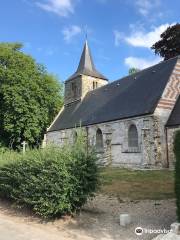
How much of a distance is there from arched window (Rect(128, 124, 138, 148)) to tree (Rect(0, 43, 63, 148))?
40.7ft

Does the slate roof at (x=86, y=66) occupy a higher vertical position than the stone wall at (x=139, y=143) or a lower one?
higher

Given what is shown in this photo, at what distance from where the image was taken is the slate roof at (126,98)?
2214cm

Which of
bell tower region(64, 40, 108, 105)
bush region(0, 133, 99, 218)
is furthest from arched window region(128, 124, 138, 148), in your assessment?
bush region(0, 133, 99, 218)

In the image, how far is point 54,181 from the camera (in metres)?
8.27

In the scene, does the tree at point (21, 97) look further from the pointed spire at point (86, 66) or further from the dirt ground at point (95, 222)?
the dirt ground at point (95, 222)

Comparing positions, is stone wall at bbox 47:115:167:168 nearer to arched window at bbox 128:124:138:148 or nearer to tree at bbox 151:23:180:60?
arched window at bbox 128:124:138:148

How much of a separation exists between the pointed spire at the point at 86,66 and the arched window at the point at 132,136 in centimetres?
1474

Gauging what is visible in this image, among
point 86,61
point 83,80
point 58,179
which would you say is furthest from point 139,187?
point 86,61

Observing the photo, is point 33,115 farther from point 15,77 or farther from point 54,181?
point 54,181

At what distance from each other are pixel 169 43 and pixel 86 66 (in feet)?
33.9

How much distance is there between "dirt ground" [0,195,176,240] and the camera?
7.09 meters

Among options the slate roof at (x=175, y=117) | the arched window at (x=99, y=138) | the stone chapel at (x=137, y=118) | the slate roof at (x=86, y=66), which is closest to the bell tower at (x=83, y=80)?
the slate roof at (x=86, y=66)

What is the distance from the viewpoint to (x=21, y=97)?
103 feet

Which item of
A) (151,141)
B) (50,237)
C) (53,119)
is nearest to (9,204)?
(50,237)
